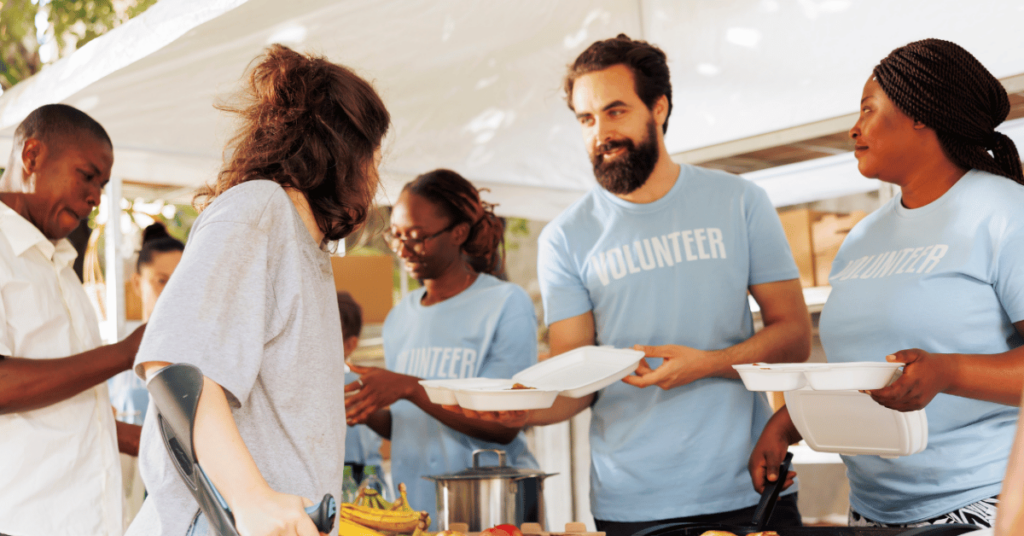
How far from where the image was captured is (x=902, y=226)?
1744 mm

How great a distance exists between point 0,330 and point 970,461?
208 cm

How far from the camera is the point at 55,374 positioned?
5.77 feet

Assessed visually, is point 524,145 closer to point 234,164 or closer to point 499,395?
point 499,395

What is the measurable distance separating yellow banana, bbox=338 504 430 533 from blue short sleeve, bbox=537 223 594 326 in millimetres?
674

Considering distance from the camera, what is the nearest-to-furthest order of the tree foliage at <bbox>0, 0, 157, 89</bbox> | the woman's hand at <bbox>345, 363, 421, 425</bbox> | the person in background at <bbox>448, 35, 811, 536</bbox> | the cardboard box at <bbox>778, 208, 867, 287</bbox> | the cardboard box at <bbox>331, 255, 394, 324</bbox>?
the person in background at <bbox>448, 35, 811, 536</bbox>, the woman's hand at <bbox>345, 363, 421, 425</bbox>, the cardboard box at <bbox>778, 208, 867, 287</bbox>, the cardboard box at <bbox>331, 255, 394, 324</bbox>, the tree foliage at <bbox>0, 0, 157, 89</bbox>

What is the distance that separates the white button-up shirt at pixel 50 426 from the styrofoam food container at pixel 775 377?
63.1 inches

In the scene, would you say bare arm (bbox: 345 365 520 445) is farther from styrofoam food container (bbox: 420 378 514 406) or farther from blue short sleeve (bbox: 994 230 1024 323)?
blue short sleeve (bbox: 994 230 1024 323)

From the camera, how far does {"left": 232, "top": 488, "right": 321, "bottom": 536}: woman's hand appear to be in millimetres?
896

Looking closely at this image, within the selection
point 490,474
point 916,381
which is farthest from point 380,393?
point 916,381

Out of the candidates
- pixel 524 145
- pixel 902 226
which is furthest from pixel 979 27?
pixel 524 145

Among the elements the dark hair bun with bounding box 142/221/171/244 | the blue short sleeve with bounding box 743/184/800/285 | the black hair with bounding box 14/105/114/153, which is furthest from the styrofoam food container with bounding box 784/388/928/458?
the dark hair bun with bounding box 142/221/171/244

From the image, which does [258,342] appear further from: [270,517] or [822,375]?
[822,375]

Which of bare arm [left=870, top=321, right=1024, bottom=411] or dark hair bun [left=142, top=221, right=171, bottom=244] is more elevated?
dark hair bun [left=142, top=221, right=171, bottom=244]

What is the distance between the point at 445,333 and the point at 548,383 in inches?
26.7
